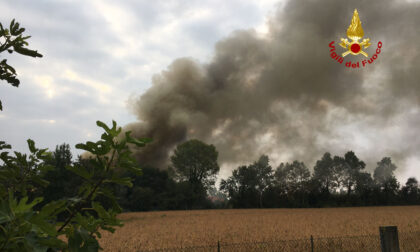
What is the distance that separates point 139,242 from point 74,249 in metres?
14.5

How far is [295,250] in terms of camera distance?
1231cm

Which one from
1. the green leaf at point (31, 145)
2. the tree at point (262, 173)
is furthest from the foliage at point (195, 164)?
the green leaf at point (31, 145)

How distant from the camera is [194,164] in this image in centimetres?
7494

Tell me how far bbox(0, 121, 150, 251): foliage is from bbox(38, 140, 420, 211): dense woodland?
60.9 metres

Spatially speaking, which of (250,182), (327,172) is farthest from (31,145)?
(327,172)

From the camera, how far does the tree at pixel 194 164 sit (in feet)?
242

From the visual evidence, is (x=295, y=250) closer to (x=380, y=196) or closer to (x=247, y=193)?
(x=247, y=193)

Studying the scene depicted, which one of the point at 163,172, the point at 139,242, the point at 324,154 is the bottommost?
the point at 139,242

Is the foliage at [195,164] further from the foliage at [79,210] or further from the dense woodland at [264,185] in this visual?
the foliage at [79,210]

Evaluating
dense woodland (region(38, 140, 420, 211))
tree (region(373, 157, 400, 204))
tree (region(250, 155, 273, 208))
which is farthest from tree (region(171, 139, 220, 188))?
tree (region(373, 157, 400, 204))

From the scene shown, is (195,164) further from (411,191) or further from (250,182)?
(411,191)

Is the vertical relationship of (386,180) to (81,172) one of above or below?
above

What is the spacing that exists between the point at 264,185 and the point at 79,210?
2940 inches

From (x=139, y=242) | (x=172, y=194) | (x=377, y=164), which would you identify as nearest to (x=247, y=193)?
(x=172, y=194)
